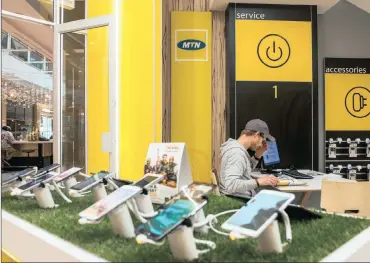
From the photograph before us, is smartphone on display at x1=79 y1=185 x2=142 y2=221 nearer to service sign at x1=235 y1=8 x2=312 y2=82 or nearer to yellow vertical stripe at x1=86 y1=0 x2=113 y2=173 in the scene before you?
yellow vertical stripe at x1=86 y1=0 x2=113 y2=173

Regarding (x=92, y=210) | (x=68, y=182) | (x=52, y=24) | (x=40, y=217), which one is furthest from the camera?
(x=52, y=24)

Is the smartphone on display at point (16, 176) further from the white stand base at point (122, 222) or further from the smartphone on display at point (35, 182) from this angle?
the white stand base at point (122, 222)

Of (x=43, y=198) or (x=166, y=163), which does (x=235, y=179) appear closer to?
(x=166, y=163)

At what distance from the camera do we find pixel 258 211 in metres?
1.40

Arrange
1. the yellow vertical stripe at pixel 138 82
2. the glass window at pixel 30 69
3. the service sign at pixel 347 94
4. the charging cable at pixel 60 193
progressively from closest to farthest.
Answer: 1. the charging cable at pixel 60 193
2. the yellow vertical stripe at pixel 138 82
3. the glass window at pixel 30 69
4. the service sign at pixel 347 94

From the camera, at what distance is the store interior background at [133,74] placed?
5.23m

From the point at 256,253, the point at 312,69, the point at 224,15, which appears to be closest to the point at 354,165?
the point at 312,69

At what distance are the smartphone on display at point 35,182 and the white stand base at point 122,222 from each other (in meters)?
0.85

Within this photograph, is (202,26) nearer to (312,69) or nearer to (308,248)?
(312,69)

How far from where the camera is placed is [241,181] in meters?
3.05

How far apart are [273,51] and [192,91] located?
1213 millimetres

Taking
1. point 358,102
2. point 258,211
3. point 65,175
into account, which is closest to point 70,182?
point 65,175

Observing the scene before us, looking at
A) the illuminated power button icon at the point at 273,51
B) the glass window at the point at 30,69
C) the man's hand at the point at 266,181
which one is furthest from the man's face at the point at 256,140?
the glass window at the point at 30,69

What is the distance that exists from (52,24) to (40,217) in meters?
4.48
